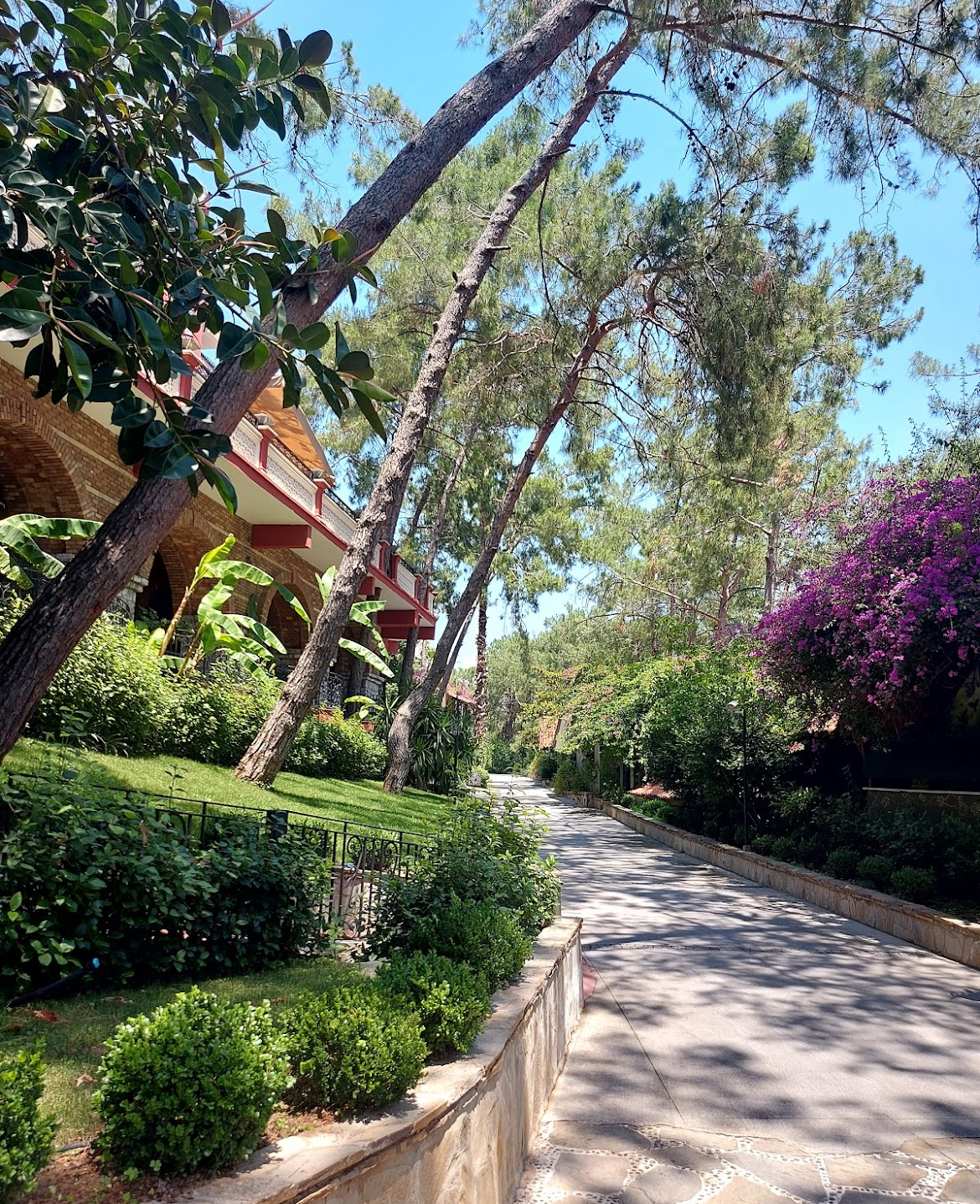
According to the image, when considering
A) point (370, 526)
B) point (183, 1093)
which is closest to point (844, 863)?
point (370, 526)

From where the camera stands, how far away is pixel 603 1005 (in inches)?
305

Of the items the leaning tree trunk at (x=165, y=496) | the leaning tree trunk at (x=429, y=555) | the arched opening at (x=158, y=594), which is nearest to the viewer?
the leaning tree trunk at (x=165, y=496)

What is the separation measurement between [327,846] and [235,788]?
372 cm

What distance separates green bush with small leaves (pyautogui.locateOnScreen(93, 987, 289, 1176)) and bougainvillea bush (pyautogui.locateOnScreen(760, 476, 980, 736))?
34.7 feet

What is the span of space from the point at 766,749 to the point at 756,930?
826cm

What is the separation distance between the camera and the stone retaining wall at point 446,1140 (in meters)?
2.53

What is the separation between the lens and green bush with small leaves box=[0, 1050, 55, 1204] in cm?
216

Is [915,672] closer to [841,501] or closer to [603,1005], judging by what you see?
[841,501]

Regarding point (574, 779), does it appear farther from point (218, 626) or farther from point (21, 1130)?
point (21, 1130)

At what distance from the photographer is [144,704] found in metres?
10.4

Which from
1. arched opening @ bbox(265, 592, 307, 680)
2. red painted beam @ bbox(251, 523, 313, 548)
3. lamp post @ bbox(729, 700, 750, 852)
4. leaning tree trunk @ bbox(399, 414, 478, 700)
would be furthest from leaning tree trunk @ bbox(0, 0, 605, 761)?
arched opening @ bbox(265, 592, 307, 680)

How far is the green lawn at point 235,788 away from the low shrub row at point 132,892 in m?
0.95

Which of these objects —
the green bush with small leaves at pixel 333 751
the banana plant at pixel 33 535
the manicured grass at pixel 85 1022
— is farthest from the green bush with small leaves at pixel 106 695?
the manicured grass at pixel 85 1022

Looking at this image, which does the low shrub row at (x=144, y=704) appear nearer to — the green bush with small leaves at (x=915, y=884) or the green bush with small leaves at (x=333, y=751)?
the green bush with small leaves at (x=333, y=751)
